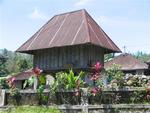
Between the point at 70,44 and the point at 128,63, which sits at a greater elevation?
the point at 128,63

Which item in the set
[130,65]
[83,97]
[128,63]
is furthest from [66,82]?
[128,63]

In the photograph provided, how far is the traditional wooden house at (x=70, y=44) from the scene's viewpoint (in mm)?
17188

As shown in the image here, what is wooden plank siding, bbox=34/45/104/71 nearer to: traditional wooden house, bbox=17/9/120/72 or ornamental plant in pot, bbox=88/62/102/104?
traditional wooden house, bbox=17/9/120/72

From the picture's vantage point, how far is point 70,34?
694 inches

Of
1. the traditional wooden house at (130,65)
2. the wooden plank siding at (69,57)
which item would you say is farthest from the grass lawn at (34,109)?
the traditional wooden house at (130,65)

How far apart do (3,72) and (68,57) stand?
1551 inches

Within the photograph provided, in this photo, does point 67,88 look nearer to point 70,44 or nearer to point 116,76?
point 116,76

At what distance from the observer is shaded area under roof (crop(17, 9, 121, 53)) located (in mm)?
17047

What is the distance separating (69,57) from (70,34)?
4.02 ft

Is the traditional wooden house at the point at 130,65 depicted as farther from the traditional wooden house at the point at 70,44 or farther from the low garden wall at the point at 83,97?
the low garden wall at the point at 83,97

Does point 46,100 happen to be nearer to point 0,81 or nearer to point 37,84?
point 37,84

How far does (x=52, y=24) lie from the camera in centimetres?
1988

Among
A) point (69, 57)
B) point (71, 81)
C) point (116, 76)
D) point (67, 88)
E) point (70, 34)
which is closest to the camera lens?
point (116, 76)

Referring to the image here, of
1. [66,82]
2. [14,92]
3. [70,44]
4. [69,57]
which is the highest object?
[70,44]
